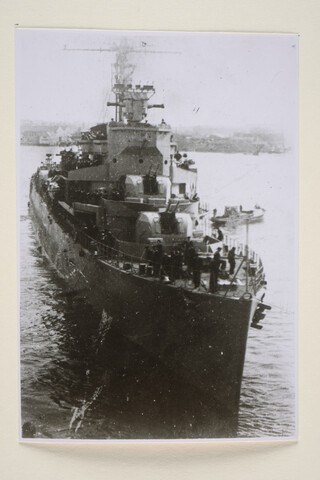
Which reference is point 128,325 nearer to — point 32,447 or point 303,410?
point 32,447

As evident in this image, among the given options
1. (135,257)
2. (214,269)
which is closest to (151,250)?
(135,257)

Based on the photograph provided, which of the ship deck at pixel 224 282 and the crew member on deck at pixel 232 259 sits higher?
the crew member on deck at pixel 232 259

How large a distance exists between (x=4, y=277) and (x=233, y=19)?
50.4 inches

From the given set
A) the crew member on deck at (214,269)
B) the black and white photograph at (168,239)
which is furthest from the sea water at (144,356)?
the crew member on deck at (214,269)

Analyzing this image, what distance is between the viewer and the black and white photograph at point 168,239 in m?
2.29

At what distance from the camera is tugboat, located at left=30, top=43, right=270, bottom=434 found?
2.30 metres

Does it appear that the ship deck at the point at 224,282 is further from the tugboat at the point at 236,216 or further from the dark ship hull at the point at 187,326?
the tugboat at the point at 236,216

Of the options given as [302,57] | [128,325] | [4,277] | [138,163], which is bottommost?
[128,325]

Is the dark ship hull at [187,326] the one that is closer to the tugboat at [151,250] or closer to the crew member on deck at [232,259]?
the tugboat at [151,250]

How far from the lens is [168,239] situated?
2.34 meters

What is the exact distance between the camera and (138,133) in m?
2.42

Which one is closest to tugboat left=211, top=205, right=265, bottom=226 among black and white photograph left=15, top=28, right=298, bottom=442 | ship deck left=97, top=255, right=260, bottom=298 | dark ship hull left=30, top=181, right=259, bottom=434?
black and white photograph left=15, top=28, right=298, bottom=442

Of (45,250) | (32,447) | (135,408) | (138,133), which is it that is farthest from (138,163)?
(32,447)

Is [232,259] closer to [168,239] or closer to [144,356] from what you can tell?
[168,239]
